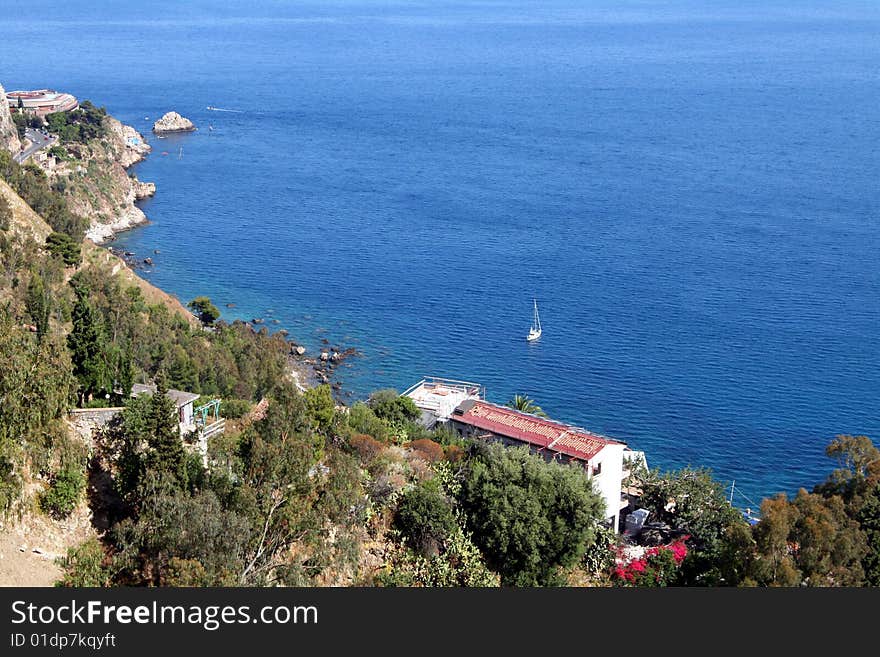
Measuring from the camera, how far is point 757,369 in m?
77.8

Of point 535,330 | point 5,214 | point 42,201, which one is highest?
point 42,201

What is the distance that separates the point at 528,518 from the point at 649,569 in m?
5.14

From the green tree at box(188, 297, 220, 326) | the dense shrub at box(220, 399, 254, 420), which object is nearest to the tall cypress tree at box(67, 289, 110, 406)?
the dense shrub at box(220, 399, 254, 420)

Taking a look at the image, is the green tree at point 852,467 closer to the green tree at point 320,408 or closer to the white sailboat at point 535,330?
the green tree at point 320,408

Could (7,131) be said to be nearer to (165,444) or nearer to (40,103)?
(40,103)

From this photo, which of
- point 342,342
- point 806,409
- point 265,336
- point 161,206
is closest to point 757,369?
point 806,409

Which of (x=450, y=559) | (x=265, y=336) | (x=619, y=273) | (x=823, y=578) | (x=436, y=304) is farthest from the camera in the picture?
(x=619, y=273)

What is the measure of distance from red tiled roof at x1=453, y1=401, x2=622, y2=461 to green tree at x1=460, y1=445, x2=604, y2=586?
936 centimetres

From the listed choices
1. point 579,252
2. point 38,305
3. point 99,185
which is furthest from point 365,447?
point 99,185

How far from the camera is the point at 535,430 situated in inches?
2009

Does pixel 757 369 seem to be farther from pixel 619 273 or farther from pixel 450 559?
pixel 450 559

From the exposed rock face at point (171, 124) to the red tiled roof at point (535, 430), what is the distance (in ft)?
397

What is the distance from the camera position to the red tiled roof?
4753cm

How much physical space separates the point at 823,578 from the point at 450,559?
1242 centimetres
